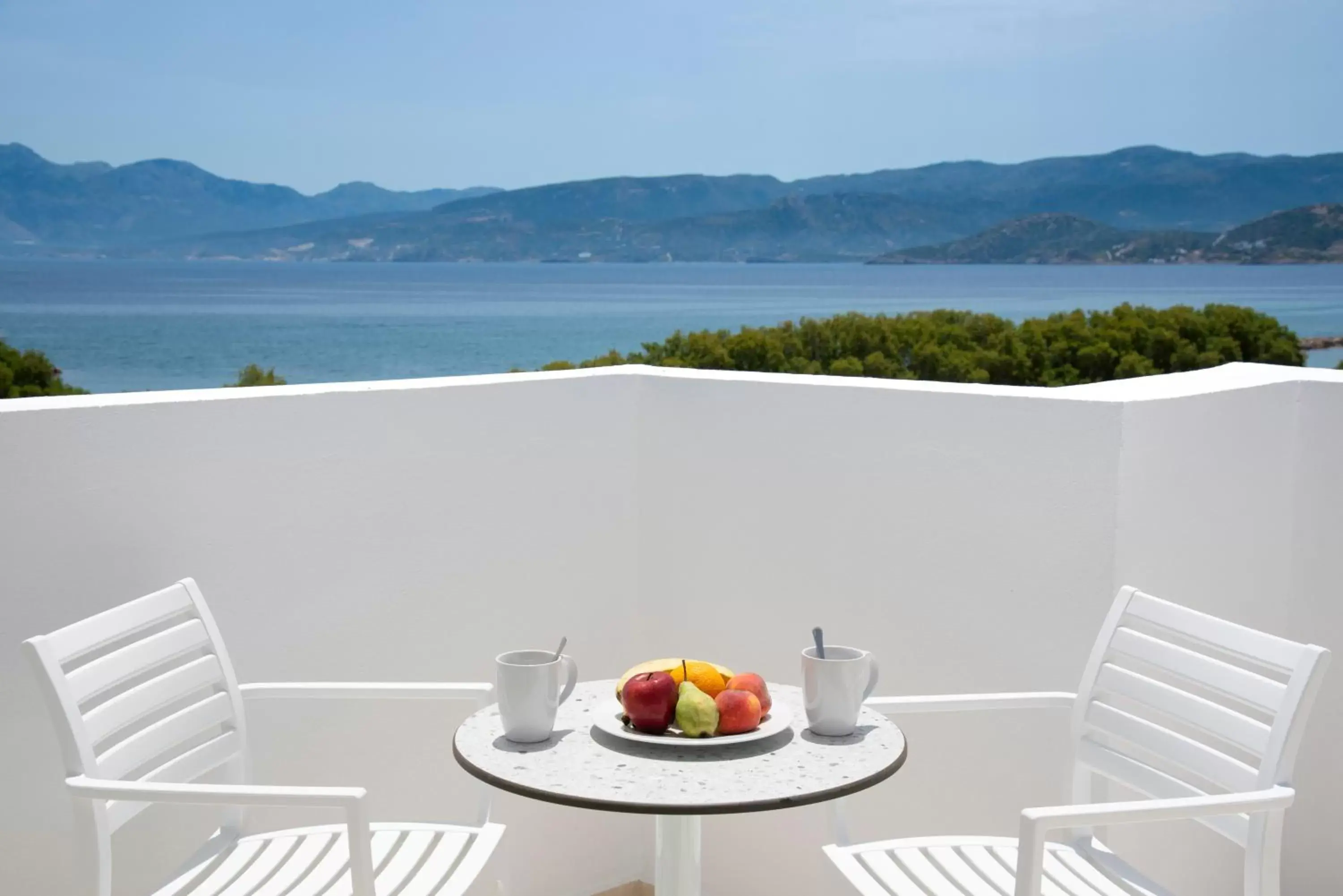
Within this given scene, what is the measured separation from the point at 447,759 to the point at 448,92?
51.4 m

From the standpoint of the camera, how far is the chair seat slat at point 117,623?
2.20 m

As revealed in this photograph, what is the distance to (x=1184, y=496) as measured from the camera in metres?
3.00

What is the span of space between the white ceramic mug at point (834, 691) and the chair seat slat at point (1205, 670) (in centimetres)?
59

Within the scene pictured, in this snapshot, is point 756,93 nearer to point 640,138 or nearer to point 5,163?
point 640,138

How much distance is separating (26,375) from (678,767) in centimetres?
814

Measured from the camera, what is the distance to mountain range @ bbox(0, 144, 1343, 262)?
4531cm

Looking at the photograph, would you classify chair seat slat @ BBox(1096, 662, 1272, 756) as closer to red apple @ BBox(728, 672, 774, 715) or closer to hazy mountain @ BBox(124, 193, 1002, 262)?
red apple @ BBox(728, 672, 774, 715)

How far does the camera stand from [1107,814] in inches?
77.4

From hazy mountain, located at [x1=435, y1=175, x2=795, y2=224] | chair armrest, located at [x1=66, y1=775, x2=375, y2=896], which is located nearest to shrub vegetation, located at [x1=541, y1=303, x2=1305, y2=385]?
chair armrest, located at [x1=66, y1=775, x2=375, y2=896]

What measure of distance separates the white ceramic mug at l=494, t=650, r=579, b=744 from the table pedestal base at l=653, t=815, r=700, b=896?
0.84ft

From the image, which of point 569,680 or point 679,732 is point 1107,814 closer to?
point 679,732

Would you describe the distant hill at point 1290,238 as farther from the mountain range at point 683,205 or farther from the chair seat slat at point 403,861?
the chair seat slat at point 403,861

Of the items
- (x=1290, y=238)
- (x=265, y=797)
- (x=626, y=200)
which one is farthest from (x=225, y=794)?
(x=626, y=200)

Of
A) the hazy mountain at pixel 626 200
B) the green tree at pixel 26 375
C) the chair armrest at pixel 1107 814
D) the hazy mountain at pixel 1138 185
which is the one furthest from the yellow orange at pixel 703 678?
the hazy mountain at pixel 626 200
